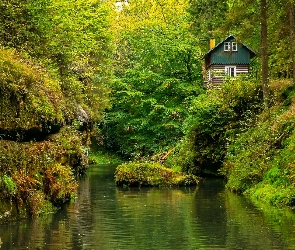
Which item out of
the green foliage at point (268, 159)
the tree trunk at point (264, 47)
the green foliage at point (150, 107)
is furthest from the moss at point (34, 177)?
the green foliage at point (150, 107)

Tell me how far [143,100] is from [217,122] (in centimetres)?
2633

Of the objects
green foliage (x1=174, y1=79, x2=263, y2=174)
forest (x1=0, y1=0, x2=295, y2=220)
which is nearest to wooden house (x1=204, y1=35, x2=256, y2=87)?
forest (x1=0, y1=0, x2=295, y2=220)

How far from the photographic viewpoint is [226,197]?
28.6 meters

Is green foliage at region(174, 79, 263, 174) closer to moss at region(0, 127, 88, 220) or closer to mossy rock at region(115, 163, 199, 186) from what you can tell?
mossy rock at region(115, 163, 199, 186)

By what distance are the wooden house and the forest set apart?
174cm

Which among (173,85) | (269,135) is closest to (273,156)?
(269,135)

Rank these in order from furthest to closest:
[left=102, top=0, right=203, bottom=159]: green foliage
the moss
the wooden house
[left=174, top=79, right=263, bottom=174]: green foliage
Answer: [left=102, top=0, right=203, bottom=159]: green foliage < the wooden house < [left=174, top=79, right=263, bottom=174]: green foliage < the moss

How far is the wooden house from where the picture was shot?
63312 mm

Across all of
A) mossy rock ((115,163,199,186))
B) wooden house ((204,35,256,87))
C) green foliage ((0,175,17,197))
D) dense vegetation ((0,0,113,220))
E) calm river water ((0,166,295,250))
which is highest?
wooden house ((204,35,256,87))

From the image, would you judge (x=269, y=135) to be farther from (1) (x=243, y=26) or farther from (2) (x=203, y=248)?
(2) (x=203, y=248)

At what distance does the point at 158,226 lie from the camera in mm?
19609

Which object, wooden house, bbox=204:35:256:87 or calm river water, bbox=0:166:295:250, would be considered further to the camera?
wooden house, bbox=204:35:256:87

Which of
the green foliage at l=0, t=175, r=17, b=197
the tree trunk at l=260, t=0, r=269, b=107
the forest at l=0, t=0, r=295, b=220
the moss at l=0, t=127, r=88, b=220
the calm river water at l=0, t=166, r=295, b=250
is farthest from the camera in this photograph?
the tree trunk at l=260, t=0, r=269, b=107

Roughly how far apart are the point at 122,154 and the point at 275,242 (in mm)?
58896
